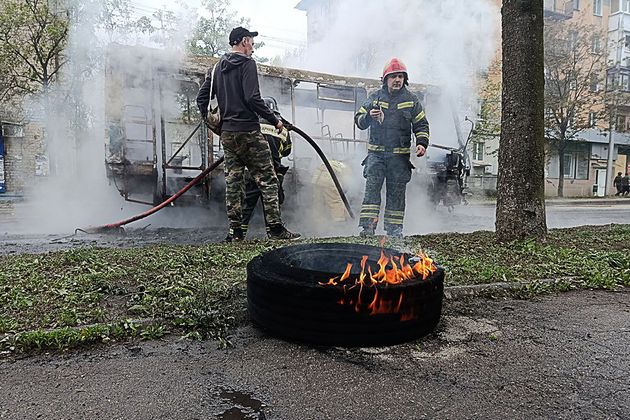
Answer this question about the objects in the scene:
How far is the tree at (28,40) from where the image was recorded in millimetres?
13781

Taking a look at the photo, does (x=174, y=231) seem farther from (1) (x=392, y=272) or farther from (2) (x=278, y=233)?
(1) (x=392, y=272)

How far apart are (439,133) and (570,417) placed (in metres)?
9.09

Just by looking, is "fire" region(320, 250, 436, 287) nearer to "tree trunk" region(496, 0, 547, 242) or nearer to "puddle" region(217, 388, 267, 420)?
"puddle" region(217, 388, 267, 420)

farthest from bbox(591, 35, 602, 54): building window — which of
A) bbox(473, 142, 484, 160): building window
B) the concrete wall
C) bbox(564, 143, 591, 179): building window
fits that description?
the concrete wall

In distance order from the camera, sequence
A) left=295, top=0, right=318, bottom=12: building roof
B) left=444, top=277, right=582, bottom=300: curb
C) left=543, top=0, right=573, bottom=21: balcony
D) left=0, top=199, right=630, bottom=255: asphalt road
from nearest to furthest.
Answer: left=444, top=277, right=582, bottom=300: curb < left=0, top=199, right=630, bottom=255: asphalt road < left=295, top=0, right=318, bottom=12: building roof < left=543, top=0, right=573, bottom=21: balcony

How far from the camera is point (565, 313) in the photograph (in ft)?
10.9

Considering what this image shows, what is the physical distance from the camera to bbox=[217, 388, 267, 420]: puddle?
1.94 metres

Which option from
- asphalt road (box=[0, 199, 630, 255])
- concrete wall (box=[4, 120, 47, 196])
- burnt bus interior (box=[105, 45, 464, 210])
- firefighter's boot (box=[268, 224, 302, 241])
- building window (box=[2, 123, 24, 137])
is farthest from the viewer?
concrete wall (box=[4, 120, 47, 196])

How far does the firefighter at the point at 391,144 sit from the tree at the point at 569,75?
24.0 meters

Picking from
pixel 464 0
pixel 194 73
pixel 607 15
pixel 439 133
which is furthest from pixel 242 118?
pixel 607 15

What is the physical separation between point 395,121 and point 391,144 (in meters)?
0.32

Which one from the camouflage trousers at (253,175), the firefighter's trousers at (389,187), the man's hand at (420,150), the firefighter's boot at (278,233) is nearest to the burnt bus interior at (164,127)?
the camouflage trousers at (253,175)

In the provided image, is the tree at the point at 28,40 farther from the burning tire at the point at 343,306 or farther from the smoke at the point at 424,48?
the burning tire at the point at 343,306

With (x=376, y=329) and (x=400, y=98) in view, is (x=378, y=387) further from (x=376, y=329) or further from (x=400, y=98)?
(x=400, y=98)
